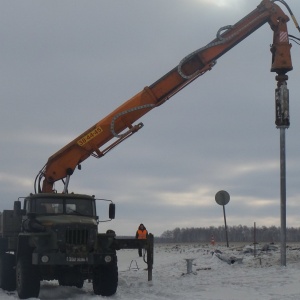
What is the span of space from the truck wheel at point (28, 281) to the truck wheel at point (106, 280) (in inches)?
67.5

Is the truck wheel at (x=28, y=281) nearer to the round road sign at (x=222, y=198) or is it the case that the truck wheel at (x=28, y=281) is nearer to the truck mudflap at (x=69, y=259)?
the truck mudflap at (x=69, y=259)

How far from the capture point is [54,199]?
57.2 ft

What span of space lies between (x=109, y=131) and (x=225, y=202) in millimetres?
8608

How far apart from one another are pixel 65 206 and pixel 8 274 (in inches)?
106

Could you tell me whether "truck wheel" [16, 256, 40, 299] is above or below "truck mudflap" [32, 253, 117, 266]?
below

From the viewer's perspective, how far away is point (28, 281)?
1555cm

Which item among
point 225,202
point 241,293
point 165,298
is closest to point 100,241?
point 165,298

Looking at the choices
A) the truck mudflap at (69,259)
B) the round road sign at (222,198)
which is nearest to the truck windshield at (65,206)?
the truck mudflap at (69,259)

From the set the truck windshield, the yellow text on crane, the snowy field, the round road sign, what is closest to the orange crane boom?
the yellow text on crane

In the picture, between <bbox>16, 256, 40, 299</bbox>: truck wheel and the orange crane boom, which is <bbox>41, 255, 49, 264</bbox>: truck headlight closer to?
<bbox>16, 256, 40, 299</bbox>: truck wheel

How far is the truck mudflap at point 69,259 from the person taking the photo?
15414 mm

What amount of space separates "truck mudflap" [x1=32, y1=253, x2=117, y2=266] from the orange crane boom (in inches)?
171

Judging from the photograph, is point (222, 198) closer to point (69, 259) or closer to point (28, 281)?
point (69, 259)

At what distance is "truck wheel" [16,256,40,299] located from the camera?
50.9 feet
